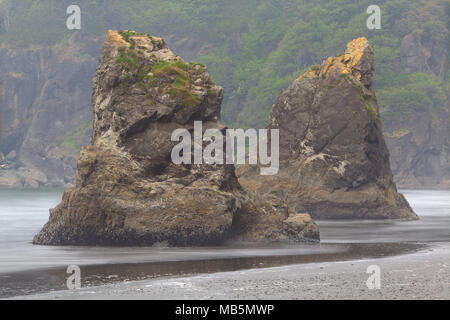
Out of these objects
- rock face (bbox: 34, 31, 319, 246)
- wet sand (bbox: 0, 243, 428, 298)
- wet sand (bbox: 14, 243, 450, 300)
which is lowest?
wet sand (bbox: 14, 243, 450, 300)

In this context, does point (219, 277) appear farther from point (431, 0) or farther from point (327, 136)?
point (431, 0)

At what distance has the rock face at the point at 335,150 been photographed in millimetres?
42969

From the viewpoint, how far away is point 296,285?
680 inches

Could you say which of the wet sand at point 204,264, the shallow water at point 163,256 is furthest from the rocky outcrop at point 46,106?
the wet sand at point 204,264

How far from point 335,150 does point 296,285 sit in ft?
91.4

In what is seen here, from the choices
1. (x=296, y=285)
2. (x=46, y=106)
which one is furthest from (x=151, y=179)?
(x=46, y=106)

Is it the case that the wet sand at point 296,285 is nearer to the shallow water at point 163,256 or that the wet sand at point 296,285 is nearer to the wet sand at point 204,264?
the wet sand at point 204,264


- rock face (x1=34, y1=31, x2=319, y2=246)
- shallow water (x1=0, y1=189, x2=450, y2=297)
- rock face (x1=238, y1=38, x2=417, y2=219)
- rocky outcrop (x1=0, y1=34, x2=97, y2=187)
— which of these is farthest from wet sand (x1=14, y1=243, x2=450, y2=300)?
rocky outcrop (x1=0, y1=34, x2=97, y2=187)

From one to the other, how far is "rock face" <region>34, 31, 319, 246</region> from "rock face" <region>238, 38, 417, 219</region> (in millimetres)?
14907

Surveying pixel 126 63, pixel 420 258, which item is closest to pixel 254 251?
pixel 420 258

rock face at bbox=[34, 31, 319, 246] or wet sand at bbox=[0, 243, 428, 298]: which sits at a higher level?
rock face at bbox=[34, 31, 319, 246]

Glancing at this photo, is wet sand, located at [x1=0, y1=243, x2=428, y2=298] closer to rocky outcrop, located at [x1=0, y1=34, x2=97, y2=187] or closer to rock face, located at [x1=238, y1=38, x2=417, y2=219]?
rock face, located at [x1=238, y1=38, x2=417, y2=219]

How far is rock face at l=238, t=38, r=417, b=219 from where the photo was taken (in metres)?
43.0

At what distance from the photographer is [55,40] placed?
501ft
